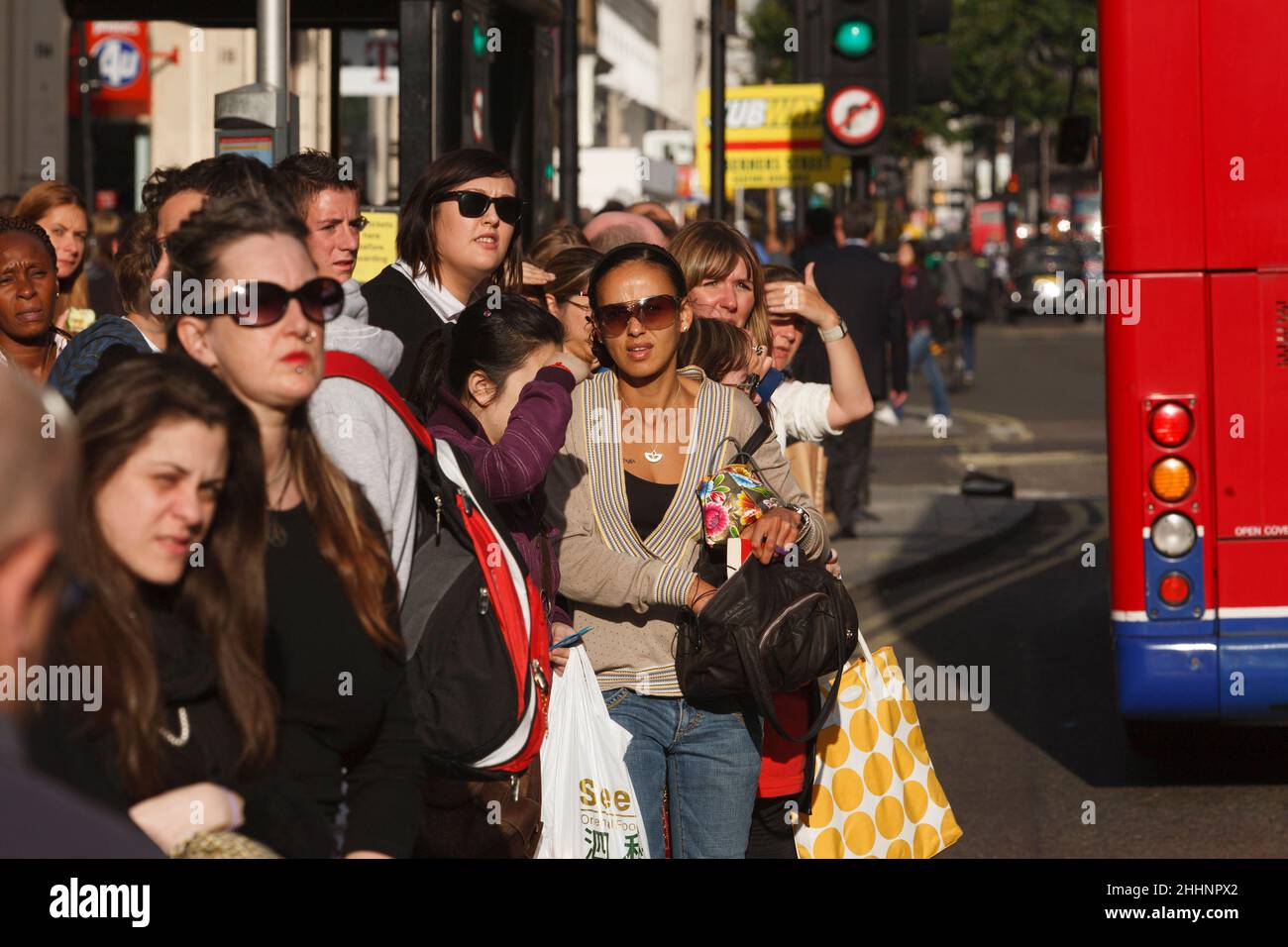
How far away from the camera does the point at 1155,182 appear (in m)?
6.22

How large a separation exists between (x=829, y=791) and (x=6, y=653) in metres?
3.46

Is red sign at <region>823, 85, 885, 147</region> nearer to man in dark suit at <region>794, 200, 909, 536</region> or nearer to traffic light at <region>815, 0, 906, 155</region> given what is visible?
traffic light at <region>815, 0, 906, 155</region>

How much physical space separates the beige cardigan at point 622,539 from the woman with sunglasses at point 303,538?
1.48 meters

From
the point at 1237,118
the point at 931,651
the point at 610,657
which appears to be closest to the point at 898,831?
the point at 610,657

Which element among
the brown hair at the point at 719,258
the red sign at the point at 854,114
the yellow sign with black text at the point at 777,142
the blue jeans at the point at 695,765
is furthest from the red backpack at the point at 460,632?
the yellow sign with black text at the point at 777,142

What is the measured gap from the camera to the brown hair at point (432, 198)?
15.6ft

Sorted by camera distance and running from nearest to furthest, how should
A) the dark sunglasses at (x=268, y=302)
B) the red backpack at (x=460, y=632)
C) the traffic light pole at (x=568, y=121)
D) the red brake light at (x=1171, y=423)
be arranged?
the dark sunglasses at (x=268, y=302) → the red backpack at (x=460, y=632) → the red brake light at (x=1171, y=423) → the traffic light pole at (x=568, y=121)

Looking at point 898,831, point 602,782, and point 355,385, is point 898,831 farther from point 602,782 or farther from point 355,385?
point 355,385

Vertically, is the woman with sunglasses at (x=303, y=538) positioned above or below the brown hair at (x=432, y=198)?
below

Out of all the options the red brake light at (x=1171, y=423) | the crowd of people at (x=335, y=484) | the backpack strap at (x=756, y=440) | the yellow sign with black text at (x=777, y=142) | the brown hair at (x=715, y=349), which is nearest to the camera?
the crowd of people at (x=335, y=484)

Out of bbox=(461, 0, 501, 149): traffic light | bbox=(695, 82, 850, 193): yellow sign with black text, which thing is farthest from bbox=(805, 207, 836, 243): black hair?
bbox=(461, 0, 501, 149): traffic light

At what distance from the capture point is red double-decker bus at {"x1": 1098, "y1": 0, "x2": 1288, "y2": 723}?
6.17 m

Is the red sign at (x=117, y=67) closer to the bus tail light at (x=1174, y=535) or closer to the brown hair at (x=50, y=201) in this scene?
the brown hair at (x=50, y=201)

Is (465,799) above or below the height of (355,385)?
below
